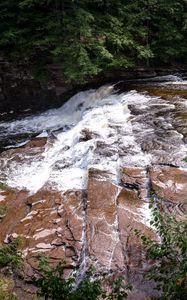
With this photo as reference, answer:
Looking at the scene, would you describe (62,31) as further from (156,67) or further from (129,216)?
(129,216)

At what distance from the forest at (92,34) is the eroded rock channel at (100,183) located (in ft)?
6.72

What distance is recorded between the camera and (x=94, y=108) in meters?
12.1

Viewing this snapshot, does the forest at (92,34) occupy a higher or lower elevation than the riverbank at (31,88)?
higher

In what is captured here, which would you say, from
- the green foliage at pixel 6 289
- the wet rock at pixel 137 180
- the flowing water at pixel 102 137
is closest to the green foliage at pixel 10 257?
the green foliage at pixel 6 289

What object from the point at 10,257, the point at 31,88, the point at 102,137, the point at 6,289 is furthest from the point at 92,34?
the point at 6,289

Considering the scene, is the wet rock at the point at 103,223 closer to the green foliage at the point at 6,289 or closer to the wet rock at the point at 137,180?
the wet rock at the point at 137,180

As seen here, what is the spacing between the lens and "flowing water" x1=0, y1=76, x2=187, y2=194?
822 centimetres

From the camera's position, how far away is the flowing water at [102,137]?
27.0ft

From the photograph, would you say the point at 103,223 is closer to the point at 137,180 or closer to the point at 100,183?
the point at 100,183

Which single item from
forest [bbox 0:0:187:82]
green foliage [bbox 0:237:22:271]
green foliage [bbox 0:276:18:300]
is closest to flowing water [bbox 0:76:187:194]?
forest [bbox 0:0:187:82]

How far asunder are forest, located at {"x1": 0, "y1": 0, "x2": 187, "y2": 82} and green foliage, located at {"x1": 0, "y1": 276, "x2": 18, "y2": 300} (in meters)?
7.38

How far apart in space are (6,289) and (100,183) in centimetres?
283

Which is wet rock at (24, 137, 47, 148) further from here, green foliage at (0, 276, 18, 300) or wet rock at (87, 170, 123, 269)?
green foliage at (0, 276, 18, 300)

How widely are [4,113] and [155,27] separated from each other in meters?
6.81
